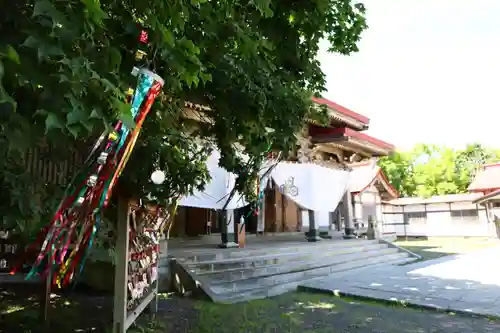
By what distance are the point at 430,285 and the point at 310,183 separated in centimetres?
373

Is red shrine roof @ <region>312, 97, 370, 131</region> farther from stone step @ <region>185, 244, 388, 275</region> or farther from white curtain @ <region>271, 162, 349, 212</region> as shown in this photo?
stone step @ <region>185, 244, 388, 275</region>

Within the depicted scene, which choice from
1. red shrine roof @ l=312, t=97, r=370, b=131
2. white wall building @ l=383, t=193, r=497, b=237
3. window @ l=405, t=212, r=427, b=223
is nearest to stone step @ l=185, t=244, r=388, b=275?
red shrine roof @ l=312, t=97, r=370, b=131

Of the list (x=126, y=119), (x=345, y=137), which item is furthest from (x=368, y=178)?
(x=126, y=119)

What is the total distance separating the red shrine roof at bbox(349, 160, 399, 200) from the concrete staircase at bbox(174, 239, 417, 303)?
9.13 metres

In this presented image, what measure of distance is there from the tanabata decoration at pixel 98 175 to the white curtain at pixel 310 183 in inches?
239

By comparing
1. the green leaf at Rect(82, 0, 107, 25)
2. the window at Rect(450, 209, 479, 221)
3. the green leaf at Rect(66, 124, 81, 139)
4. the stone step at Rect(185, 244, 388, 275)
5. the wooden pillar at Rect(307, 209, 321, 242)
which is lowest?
the stone step at Rect(185, 244, 388, 275)

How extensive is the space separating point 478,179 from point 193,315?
2525 cm

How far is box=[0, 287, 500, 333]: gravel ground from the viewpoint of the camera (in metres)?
4.11

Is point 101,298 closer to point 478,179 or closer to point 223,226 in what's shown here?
point 223,226

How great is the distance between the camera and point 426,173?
28.6 m

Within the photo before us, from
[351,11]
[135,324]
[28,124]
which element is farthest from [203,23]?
[135,324]

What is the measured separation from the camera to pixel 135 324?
4.22 m

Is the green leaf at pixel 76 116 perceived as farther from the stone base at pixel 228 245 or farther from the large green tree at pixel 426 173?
the large green tree at pixel 426 173

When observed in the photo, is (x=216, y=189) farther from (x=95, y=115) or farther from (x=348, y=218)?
(x=95, y=115)
